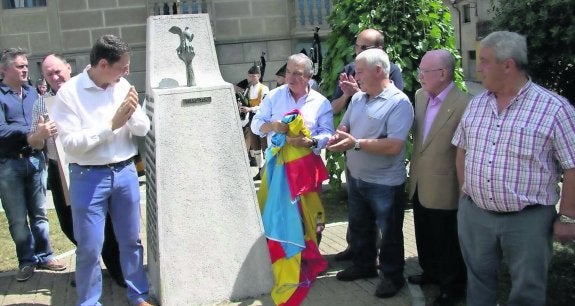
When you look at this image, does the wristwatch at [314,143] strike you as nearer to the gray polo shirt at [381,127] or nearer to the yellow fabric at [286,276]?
the gray polo shirt at [381,127]

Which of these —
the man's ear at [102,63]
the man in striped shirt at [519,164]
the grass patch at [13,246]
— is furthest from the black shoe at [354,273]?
the grass patch at [13,246]

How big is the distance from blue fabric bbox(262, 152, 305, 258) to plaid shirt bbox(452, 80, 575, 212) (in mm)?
1684

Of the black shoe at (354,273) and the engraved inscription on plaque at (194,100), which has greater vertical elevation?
the engraved inscription on plaque at (194,100)

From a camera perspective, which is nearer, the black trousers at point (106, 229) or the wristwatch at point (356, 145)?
the wristwatch at point (356, 145)

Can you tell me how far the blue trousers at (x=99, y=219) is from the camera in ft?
13.1

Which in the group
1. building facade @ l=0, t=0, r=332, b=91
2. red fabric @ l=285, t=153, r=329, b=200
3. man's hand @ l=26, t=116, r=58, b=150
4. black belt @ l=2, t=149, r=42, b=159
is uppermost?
building facade @ l=0, t=0, r=332, b=91

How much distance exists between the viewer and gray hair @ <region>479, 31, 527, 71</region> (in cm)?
320

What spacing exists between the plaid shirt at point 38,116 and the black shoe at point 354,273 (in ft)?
8.41

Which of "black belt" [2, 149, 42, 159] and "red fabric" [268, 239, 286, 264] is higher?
"black belt" [2, 149, 42, 159]

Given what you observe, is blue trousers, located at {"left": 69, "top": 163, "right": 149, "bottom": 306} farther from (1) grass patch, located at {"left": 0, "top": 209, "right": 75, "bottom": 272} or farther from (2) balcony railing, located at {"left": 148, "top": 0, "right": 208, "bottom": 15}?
(2) balcony railing, located at {"left": 148, "top": 0, "right": 208, "bottom": 15}

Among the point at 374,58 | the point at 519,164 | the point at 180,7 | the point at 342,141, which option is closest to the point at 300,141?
the point at 342,141

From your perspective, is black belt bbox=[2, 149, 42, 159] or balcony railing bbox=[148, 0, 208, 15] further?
balcony railing bbox=[148, 0, 208, 15]

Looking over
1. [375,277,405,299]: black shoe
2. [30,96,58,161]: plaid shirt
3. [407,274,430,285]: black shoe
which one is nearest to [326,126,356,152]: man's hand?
[375,277,405,299]: black shoe

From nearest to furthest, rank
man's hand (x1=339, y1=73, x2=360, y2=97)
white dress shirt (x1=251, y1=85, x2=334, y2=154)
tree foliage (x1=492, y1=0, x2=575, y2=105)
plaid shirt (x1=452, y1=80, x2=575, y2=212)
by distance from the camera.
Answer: plaid shirt (x1=452, y1=80, x2=575, y2=212), tree foliage (x1=492, y1=0, x2=575, y2=105), white dress shirt (x1=251, y1=85, x2=334, y2=154), man's hand (x1=339, y1=73, x2=360, y2=97)
